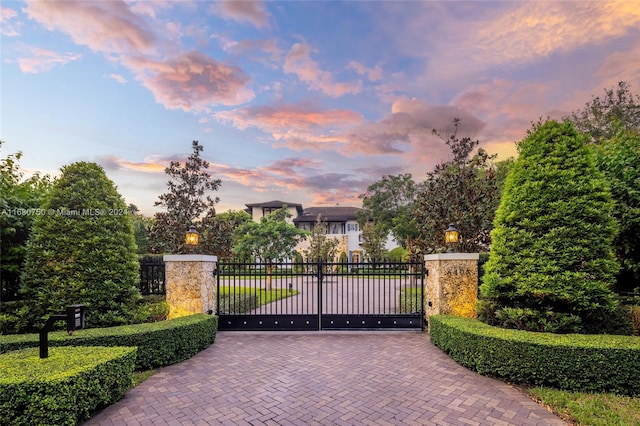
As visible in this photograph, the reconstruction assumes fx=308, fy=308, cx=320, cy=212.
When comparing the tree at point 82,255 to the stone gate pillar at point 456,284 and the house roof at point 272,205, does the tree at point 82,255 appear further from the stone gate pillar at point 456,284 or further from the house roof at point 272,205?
the house roof at point 272,205

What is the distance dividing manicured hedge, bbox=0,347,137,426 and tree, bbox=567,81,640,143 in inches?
880

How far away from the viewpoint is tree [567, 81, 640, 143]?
55.2 ft

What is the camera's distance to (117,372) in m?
4.04

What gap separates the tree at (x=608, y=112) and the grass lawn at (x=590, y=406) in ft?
58.2

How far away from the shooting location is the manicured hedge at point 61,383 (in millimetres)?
3152

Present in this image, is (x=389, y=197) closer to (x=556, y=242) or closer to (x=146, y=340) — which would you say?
(x=556, y=242)

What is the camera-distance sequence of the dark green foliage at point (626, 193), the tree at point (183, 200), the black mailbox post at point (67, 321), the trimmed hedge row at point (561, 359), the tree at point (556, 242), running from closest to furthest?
the black mailbox post at point (67, 321) < the trimmed hedge row at point (561, 359) < the tree at point (556, 242) < the dark green foliage at point (626, 193) < the tree at point (183, 200)

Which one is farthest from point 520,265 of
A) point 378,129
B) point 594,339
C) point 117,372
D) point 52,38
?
point 52,38

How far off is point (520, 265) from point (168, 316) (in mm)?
7547

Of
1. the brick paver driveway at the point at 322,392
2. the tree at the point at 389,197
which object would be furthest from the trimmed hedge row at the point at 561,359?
the tree at the point at 389,197

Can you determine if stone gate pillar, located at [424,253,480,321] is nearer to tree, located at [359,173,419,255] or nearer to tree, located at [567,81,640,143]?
tree, located at [567,81,640,143]

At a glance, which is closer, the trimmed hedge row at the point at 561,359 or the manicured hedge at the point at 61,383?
the manicured hedge at the point at 61,383

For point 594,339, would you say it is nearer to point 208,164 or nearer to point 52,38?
point 52,38

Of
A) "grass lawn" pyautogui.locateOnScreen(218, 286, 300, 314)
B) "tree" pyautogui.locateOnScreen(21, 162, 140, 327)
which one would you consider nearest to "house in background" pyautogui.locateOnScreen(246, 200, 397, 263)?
"grass lawn" pyautogui.locateOnScreen(218, 286, 300, 314)
